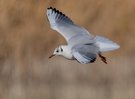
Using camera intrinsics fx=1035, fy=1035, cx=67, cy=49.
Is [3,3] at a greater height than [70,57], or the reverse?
[3,3]

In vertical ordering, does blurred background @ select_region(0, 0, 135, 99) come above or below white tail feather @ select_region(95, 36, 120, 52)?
above

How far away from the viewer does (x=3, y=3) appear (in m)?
6.15

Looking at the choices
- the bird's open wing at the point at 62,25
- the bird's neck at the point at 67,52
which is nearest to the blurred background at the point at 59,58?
the bird's open wing at the point at 62,25

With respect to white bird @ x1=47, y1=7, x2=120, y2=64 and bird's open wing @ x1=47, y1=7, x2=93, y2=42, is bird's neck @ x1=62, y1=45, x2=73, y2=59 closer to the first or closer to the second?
white bird @ x1=47, y1=7, x2=120, y2=64

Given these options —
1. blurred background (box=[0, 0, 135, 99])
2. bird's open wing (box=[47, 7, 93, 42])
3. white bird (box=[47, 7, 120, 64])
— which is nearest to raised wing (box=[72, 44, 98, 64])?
white bird (box=[47, 7, 120, 64])

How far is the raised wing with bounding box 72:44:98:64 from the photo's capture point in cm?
421

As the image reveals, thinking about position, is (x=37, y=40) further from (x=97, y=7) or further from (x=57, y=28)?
(x=57, y=28)

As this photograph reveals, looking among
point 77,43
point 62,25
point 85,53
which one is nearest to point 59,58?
point 62,25

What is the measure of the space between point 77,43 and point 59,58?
129 cm

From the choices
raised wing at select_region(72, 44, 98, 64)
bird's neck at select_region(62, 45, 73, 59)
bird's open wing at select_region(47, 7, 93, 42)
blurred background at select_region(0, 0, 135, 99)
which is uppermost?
blurred background at select_region(0, 0, 135, 99)

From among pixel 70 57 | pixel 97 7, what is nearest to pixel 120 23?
pixel 97 7

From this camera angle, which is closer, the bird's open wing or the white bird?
the white bird

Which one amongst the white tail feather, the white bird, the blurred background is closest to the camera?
the white bird

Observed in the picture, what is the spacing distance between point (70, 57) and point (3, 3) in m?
1.70
